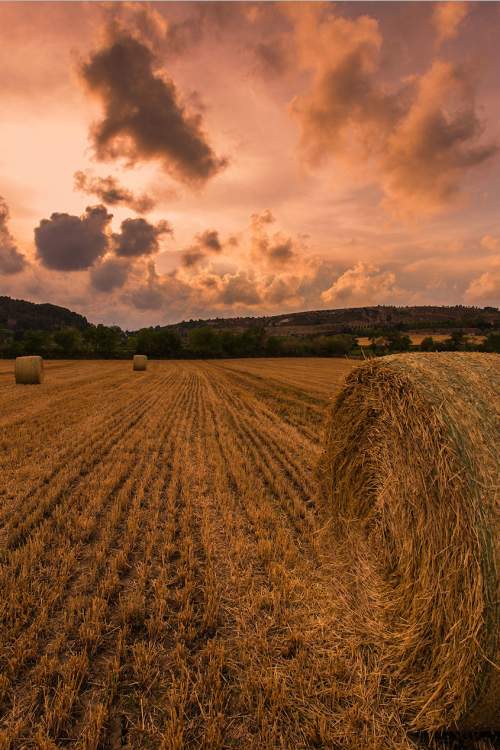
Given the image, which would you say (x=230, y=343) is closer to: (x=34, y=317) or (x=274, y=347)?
(x=274, y=347)

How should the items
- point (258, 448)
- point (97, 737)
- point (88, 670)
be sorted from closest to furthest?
point (97, 737) → point (88, 670) → point (258, 448)

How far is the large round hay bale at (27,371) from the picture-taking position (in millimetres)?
20125

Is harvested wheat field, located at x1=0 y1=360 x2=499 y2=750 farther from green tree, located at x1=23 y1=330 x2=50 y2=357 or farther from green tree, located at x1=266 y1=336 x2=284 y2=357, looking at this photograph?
green tree, located at x1=266 y1=336 x2=284 y2=357

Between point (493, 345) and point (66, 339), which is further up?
point (66, 339)

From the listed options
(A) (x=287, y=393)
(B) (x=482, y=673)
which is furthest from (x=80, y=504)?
(A) (x=287, y=393)

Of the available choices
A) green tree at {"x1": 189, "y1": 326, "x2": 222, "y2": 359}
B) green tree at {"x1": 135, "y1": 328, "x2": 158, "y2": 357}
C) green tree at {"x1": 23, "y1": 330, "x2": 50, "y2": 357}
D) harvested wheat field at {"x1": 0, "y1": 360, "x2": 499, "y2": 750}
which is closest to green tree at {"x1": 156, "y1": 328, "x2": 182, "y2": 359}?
green tree at {"x1": 135, "y1": 328, "x2": 158, "y2": 357}

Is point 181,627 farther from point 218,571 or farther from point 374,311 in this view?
point 374,311

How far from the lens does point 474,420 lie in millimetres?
2934

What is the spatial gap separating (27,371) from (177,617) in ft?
69.7

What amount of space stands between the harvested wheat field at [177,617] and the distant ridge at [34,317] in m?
184

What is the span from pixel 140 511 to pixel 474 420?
4626mm

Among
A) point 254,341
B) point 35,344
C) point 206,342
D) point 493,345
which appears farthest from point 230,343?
point 493,345

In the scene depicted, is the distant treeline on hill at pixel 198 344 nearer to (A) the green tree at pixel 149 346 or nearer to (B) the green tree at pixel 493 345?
(A) the green tree at pixel 149 346

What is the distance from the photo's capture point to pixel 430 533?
9.46 ft
